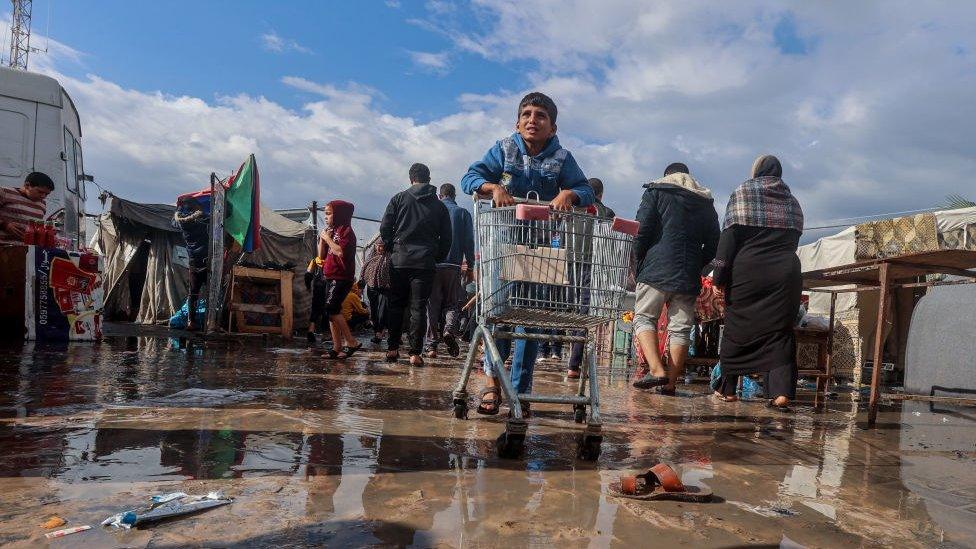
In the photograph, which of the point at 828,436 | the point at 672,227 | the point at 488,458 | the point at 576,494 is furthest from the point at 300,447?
the point at 672,227

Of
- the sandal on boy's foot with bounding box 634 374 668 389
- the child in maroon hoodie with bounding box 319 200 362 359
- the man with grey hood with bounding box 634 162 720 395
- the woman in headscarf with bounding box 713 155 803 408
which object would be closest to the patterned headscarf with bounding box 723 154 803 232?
the woman in headscarf with bounding box 713 155 803 408

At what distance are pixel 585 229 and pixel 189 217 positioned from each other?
26.4 feet

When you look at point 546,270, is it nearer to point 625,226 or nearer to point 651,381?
point 625,226

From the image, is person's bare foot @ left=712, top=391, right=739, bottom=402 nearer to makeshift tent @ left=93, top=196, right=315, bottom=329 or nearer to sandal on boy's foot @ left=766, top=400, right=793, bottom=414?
sandal on boy's foot @ left=766, top=400, right=793, bottom=414

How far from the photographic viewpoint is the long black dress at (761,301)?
16.3 ft

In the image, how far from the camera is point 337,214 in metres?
7.61

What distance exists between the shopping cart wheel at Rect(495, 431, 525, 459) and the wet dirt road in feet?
0.25

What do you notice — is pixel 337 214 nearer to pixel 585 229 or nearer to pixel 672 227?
pixel 672 227

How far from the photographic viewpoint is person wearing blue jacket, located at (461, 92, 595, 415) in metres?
4.07

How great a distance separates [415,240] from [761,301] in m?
3.54

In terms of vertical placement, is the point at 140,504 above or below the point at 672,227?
below

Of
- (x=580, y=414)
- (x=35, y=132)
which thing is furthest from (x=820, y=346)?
(x=35, y=132)

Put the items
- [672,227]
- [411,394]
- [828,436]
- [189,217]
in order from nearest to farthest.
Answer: [828,436] < [411,394] < [672,227] < [189,217]

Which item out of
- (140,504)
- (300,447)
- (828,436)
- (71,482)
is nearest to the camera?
(140,504)
